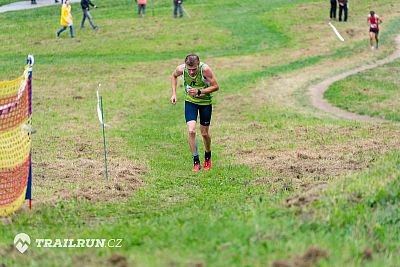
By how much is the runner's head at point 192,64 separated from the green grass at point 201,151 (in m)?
1.76

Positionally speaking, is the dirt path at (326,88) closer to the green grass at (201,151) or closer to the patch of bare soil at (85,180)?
the green grass at (201,151)

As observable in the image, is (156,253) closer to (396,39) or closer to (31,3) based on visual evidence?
(396,39)

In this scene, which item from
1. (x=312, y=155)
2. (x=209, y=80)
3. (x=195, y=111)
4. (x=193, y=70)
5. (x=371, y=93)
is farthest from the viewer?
(x=371, y=93)

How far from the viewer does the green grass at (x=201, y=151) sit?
7.39m

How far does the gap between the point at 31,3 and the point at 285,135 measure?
36.6m

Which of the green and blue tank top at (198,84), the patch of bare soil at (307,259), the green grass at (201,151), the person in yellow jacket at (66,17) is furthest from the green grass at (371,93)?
the person in yellow jacket at (66,17)

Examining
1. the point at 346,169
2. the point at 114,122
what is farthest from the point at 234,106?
the point at 346,169

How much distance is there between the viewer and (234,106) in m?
23.3

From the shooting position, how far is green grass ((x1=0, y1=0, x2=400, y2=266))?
7.39 m

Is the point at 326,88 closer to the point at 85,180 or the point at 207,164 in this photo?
the point at 207,164

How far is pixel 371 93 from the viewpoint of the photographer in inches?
969

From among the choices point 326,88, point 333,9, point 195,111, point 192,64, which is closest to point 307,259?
point 192,64

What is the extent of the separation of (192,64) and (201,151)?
345 cm

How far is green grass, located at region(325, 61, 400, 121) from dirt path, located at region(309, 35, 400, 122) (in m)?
0.25
